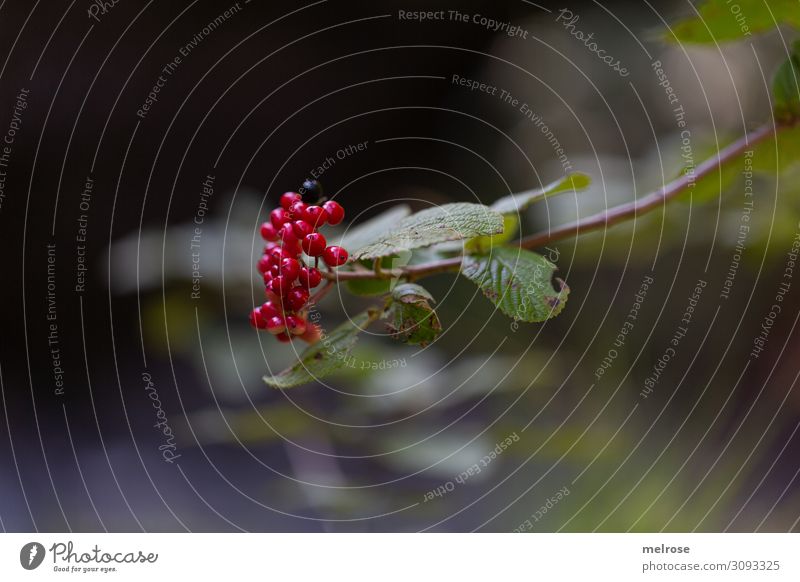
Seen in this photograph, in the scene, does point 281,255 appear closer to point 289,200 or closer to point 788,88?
point 289,200

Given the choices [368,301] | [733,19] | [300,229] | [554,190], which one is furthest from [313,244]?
[368,301]

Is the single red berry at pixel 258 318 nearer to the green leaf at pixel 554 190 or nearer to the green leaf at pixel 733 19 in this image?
the green leaf at pixel 554 190

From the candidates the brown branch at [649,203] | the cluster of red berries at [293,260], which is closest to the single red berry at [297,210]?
the cluster of red berries at [293,260]

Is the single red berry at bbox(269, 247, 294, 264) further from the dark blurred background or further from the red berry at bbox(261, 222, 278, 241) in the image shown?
the dark blurred background

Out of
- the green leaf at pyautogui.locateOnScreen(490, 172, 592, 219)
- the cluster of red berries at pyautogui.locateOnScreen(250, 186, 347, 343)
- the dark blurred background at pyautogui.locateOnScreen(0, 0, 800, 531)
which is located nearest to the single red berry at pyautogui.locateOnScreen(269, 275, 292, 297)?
the cluster of red berries at pyautogui.locateOnScreen(250, 186, 347, 343)

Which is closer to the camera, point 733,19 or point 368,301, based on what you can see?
point 733,19

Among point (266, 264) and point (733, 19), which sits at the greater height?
point (733, 19)
